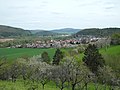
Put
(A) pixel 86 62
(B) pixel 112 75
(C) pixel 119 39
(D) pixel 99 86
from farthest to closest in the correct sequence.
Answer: (C) pixel 119 39 < (A) pixel 86 62 < (D) pixel 99 86 < (B) pixel 112 75

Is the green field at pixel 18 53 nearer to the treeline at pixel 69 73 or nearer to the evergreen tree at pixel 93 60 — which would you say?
the treeline at pixel 69 73

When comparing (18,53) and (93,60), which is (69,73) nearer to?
(93,60)

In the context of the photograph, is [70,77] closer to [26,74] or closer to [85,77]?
[85,77]

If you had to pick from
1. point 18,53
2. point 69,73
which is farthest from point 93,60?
point 18,53

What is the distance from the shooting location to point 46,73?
199 feet

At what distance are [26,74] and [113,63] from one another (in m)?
27.3

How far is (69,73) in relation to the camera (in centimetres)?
4566

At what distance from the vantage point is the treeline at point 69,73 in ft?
154

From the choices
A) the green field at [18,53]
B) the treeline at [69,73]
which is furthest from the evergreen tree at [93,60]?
the green field at [18,53]

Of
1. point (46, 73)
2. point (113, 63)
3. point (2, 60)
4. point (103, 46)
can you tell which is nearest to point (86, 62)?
point (113, 63)

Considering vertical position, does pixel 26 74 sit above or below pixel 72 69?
below

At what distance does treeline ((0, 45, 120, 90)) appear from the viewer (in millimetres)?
46906

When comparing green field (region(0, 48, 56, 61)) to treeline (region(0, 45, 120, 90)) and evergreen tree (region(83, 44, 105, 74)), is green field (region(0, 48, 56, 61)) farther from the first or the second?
evergreen tree (region(83, 44, 105, 74))

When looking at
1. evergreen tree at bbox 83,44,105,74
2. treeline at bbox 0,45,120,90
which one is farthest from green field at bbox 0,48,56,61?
evergreen tree at bbox 83,44,105,74
